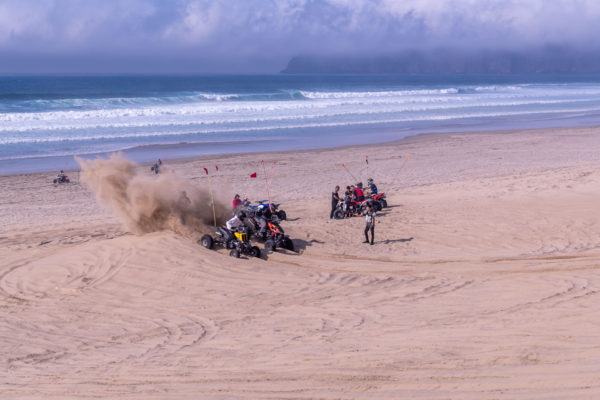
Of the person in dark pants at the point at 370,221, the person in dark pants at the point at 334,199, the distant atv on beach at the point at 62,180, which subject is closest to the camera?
the person in dark pants at the point at 370,221

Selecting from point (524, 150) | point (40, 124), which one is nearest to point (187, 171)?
point (524, 150)

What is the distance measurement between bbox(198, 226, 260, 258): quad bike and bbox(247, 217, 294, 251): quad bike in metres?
0.56

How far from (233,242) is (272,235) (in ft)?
3.59

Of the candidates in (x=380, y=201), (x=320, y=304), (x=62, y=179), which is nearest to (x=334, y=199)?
(x=380, y=201)

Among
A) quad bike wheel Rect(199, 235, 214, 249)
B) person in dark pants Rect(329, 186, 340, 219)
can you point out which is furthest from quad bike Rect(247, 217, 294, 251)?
person in dark pants Rect(329, 186, 340, 219)

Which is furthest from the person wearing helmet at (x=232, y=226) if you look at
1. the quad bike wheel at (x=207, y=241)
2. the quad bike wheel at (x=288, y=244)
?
the quad bike wheel at (x=288, y=244)

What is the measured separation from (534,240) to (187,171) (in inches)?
611

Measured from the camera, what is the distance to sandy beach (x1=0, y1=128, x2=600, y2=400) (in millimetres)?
7020

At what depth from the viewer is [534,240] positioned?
48.0 ft

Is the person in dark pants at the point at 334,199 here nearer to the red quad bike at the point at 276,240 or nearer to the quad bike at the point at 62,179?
the red quad bike at the point at 276,240

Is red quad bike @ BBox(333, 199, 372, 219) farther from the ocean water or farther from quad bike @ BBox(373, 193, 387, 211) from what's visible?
the ocean water

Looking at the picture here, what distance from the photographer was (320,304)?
10.3 m

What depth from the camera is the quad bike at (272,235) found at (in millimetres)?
13680

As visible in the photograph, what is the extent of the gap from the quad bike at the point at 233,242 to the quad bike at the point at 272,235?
1.83 ft
